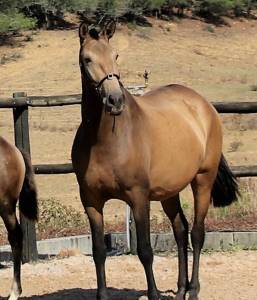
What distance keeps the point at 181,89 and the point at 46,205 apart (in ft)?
12.0

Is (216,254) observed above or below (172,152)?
below

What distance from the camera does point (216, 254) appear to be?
26.4 ft

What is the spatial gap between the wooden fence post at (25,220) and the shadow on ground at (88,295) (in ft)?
3.89

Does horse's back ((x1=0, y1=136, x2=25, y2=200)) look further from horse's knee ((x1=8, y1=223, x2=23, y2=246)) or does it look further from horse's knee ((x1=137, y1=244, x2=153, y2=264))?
horse's knee ((x1=137, y1=244, x2=153, y2=264))

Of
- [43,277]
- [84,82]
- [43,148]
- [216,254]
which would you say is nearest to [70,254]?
[43,277]

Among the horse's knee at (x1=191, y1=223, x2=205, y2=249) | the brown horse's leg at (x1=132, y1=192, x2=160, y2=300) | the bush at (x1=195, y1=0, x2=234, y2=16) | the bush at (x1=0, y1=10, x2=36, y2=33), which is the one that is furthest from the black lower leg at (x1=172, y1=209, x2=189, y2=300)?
the bush at (x1=195, y1=0, x2=234, y2=16)

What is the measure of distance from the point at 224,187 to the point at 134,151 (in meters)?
1.67

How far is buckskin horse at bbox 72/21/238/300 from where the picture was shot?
5359 millimetres

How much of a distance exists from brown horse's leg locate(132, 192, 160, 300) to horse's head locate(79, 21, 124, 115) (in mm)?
757

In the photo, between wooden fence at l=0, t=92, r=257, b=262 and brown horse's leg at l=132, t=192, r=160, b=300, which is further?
wooden fence at l=0, t=92, r=257, b=262

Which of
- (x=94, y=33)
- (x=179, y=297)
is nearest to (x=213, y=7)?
(x=179, y=297)

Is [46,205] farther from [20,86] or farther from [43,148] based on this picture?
[20,86]

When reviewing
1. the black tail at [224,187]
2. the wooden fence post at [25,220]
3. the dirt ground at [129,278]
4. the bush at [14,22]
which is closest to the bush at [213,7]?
the bush at [14,22]

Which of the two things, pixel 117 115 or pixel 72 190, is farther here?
pixel 72 190
